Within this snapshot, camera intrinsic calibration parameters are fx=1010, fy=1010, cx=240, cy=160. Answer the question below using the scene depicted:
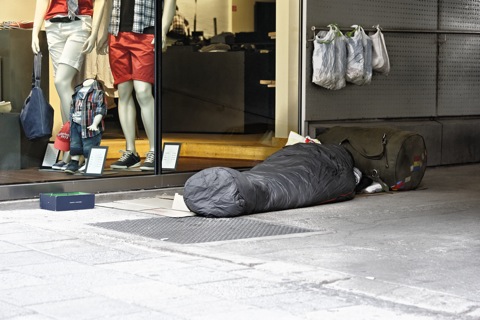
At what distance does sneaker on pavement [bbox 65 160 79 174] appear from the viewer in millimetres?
8720

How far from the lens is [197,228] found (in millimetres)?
7148

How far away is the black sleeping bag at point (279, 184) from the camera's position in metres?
7.61

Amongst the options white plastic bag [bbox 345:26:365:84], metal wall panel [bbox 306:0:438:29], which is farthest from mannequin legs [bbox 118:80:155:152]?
white plastic bag [bbox 345:26:365:84]

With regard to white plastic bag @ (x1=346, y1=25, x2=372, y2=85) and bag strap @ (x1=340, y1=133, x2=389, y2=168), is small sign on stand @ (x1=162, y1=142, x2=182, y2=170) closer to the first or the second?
bag strap @ (x1=340, y1=133, x2=389, y2=168)

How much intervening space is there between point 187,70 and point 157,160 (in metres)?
0.89

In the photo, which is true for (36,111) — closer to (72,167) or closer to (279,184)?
(72,167)

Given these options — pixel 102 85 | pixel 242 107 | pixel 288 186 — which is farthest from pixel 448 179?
pixel 102 85

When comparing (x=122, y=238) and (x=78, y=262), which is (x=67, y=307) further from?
(x=122, y=238)

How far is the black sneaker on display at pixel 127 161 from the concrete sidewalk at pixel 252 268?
30.8 inches

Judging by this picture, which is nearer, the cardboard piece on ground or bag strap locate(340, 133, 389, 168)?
the cardboard piece on ground

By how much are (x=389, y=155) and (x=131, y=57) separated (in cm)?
254

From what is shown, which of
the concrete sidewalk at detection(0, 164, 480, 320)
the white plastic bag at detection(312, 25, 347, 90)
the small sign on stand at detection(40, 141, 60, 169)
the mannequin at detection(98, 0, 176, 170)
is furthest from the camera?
the white plastic bag at detection(312, 25, 347, 90)

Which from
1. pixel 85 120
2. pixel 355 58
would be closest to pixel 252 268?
pixel 85 120

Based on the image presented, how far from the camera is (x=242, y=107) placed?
10.1 meters
